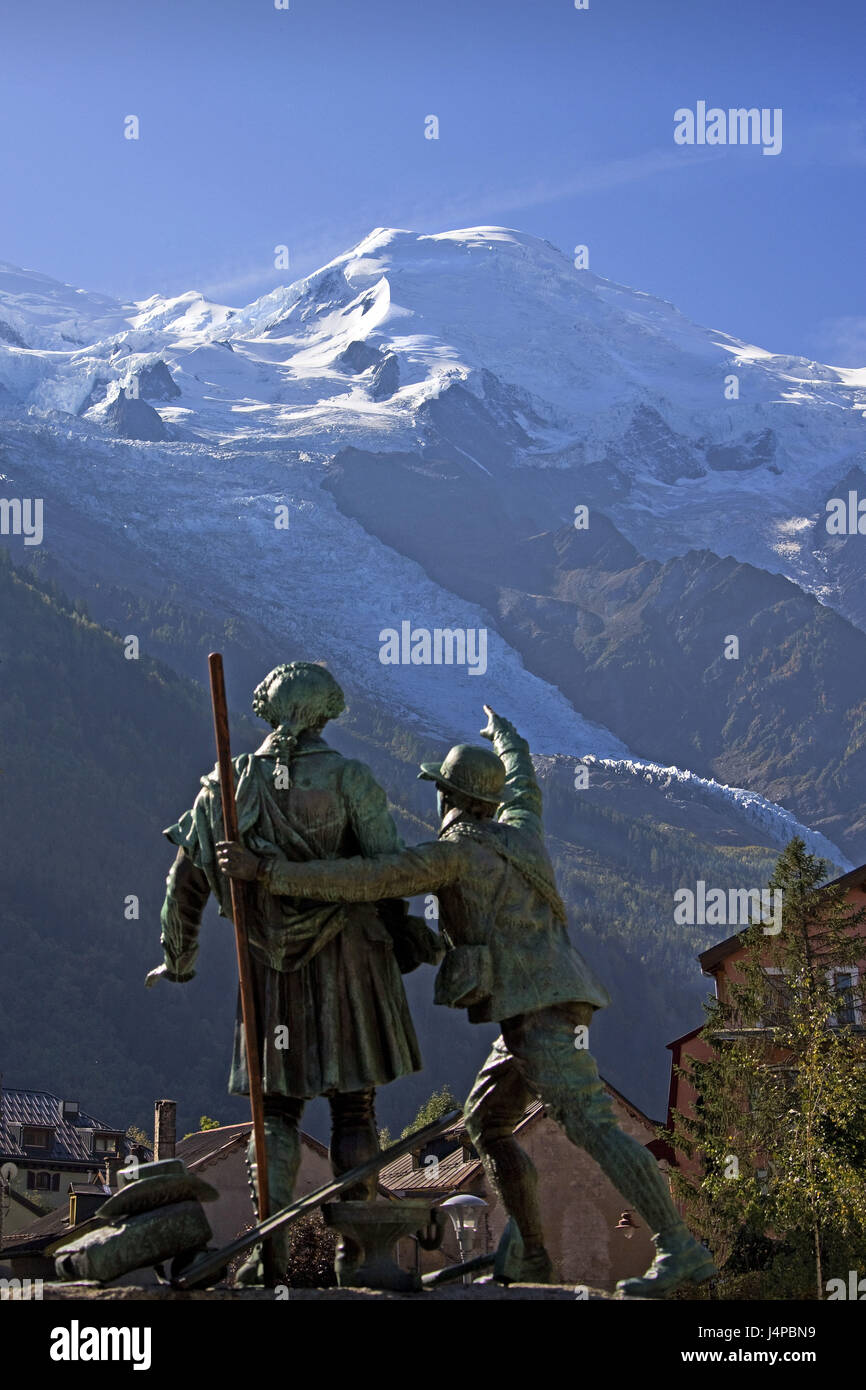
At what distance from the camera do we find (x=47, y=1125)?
277ft

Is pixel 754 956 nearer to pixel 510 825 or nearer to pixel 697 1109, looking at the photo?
pixel 697 1109

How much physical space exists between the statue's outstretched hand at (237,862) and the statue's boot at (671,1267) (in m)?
3.02

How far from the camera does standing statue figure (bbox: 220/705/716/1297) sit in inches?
434

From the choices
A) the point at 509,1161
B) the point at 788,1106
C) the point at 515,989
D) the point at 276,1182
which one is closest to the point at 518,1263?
the point at 509,1161

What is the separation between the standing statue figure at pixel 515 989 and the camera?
36.2ft

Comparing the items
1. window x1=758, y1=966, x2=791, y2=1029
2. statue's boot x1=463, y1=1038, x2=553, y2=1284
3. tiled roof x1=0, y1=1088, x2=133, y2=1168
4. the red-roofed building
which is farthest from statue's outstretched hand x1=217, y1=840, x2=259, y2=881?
tiled roof x1=0, y1=1088, x2=133, y2=1168

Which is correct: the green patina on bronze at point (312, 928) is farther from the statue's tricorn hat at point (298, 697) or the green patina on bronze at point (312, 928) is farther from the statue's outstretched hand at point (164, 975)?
the statue's outstretched hand at point (164, 975)

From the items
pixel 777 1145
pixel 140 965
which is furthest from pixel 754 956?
pixel 140 965

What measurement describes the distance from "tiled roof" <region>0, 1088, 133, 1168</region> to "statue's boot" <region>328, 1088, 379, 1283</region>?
67.0 meters

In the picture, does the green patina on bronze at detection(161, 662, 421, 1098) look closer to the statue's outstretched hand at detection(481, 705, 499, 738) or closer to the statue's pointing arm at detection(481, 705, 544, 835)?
the statue's pointing arm at detection(481, 705, 544, 835)

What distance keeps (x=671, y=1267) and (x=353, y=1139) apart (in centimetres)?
203

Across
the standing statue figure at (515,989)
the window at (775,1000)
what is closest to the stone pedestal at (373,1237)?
the standing statue figure at (515,989)

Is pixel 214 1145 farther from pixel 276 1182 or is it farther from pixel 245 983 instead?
pixel 245 983
